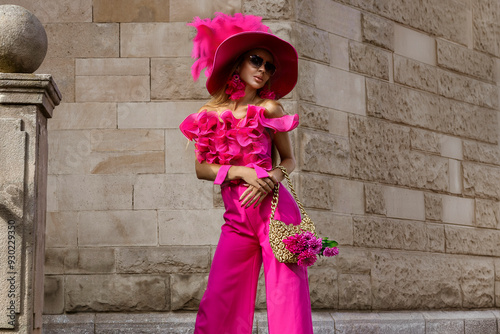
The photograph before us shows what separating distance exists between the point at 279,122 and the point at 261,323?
284 cm

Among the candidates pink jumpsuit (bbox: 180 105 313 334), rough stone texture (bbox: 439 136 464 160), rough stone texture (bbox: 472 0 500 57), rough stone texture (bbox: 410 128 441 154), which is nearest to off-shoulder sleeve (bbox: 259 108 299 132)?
pink jumpsuit (bbox: 180 105 313 334)

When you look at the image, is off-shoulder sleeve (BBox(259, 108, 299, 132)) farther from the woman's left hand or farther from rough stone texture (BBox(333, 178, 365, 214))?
rough stone texture (BBox(333, 178, 365, 214))

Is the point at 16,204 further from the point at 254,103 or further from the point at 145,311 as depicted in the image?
the point at 145,311

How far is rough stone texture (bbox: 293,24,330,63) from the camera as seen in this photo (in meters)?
7.62

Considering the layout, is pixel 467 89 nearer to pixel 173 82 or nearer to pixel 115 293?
pixel 173 82

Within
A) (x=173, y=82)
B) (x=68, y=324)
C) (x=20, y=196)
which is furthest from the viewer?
(x=173, y=82)

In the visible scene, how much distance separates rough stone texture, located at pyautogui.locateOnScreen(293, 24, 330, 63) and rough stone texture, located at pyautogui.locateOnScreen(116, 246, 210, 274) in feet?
6.96

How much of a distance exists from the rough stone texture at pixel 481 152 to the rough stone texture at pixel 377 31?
1.68 metres

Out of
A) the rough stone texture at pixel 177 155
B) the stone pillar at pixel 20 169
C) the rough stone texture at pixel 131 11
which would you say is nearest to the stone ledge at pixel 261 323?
the rough stone texture at pixel 177 155

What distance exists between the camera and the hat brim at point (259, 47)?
4680 mm

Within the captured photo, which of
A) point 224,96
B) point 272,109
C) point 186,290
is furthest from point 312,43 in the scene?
point 272,109

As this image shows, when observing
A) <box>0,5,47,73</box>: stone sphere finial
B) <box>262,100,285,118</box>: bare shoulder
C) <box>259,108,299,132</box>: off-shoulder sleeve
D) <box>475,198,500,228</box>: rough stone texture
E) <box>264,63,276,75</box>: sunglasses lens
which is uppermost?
<box>0,5,47,73</box>: stone sphere finial

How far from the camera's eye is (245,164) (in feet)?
15.4

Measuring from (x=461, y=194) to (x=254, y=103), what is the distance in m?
5.29
